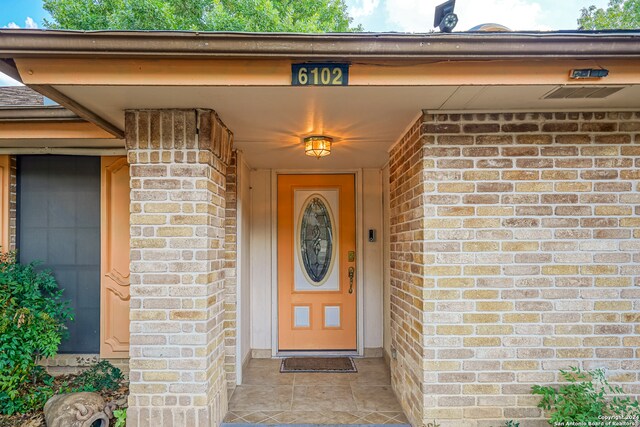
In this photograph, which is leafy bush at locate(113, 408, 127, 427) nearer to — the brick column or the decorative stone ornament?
the brick column

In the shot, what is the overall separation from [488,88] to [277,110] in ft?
4.19

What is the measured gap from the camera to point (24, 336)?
304 cm

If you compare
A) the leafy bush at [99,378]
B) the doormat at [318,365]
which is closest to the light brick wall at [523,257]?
the doormat at [318,365]

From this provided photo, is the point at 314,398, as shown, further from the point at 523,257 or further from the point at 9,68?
the point at 9,68

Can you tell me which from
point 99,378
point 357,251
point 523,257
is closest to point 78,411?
point 99,378

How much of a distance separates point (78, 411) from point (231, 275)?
148 centimetres

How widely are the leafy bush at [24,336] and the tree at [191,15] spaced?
24.2 feet

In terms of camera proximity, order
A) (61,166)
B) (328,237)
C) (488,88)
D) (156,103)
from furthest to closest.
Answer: (328,237) < (61,166) < (156,103) < (488,88)

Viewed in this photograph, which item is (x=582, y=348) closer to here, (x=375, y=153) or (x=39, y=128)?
(x=375, y=153)

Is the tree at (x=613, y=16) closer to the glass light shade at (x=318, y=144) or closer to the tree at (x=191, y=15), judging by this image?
the tree at (x=191, y=15)

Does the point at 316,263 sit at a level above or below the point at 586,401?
above

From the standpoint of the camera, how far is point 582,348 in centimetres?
251

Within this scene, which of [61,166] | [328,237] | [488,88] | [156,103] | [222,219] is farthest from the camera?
[328,237]

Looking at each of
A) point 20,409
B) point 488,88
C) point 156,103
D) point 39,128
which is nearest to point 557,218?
point 488,88
